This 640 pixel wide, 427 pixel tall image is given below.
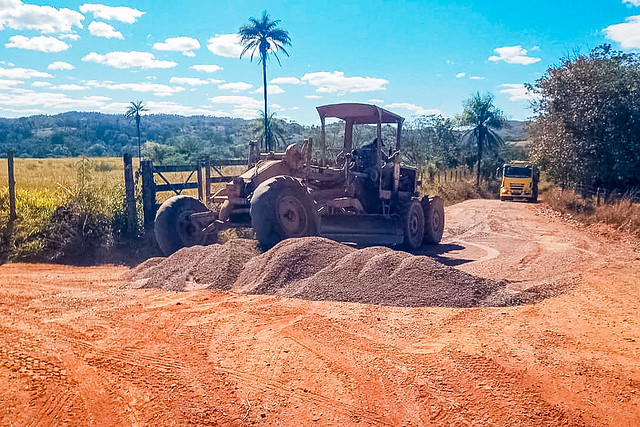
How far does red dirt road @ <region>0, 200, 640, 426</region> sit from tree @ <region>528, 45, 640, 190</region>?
15172mm

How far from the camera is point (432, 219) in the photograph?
43.2ft

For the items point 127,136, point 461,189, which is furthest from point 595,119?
point 127,136

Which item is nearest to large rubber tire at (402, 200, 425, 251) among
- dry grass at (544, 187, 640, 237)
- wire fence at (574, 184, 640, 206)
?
dry grass at (544, 187, 640, 237)

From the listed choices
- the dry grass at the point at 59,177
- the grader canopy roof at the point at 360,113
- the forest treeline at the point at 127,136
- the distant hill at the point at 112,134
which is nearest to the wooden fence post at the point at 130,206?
the dry grass at the point at 59,177

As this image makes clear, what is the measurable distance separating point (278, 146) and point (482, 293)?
3009 cm

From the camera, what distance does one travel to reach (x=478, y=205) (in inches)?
1006

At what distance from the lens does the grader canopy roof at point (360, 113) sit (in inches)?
465

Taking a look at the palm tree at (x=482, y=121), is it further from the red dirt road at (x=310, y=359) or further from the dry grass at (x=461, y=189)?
the red dirt road at (x=310, y=359)

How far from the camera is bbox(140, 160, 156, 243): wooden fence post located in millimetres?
11266

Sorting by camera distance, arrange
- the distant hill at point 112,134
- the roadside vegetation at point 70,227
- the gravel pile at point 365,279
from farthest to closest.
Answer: the distant hill at point 112,134, the roadside vegetation at point 70,227, the gravel pile at point 365,279

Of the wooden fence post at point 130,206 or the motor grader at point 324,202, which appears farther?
the wooden fence post at point 130,206

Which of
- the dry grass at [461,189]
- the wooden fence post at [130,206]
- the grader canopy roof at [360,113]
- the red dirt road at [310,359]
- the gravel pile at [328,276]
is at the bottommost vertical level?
the dry grass at [461,189]

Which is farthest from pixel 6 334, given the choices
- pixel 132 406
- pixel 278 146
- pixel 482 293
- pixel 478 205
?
pixel 278 146

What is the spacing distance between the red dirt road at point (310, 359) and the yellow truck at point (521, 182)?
848 inches
